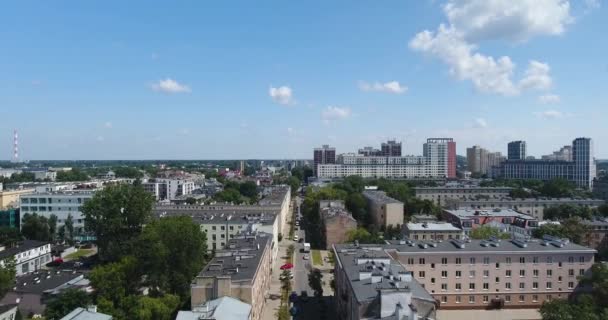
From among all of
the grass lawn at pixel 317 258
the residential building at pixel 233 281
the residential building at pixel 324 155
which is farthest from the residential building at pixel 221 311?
the residential building at pixel 324 155

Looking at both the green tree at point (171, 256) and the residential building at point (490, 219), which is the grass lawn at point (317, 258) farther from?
the residential building at point (490, 219)

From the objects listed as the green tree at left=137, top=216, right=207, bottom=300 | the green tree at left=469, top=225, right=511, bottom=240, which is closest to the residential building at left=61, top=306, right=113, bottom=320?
the green tree at left=137, top=216, right=207, bottom=300

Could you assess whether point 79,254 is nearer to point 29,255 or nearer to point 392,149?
point 29,255

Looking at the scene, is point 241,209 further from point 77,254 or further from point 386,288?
point 386,288

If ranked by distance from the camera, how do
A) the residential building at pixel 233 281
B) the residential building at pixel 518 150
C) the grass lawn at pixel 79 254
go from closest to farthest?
the residential building at pixel 233 281, the grass lawn at pixel 79 254, the residential building at pixel 518 150

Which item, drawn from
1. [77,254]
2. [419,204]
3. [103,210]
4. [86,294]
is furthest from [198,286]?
[419,204]

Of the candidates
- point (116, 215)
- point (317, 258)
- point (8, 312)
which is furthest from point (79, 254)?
point (317, 258)
